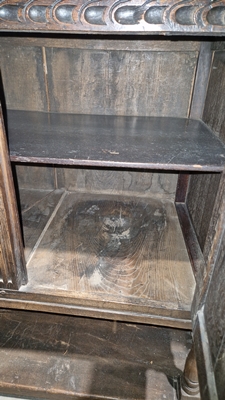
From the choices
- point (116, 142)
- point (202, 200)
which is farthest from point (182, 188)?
point (116, 142)

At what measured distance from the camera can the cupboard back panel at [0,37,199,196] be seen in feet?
3.21

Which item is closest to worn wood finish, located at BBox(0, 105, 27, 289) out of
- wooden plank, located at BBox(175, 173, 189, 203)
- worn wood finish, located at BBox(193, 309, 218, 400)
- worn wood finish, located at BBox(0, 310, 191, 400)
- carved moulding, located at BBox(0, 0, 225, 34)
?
carved moulding, located at BBox(0, 0, 225, 34)

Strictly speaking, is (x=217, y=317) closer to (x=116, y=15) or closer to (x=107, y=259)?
(x=107, y=259)

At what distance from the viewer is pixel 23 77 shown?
1071 mm

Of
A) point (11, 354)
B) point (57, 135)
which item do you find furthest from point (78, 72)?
point (11, 354)

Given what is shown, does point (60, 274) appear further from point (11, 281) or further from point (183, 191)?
point (183, 191)

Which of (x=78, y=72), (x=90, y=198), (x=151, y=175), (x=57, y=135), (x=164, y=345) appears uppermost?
(x=78, y=72)

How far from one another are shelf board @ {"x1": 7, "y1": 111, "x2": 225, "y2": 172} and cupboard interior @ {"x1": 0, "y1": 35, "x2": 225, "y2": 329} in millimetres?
12

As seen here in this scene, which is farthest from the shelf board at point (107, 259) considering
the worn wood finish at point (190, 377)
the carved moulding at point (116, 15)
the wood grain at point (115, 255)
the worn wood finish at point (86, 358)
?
the carved moulding at point (116, 15)

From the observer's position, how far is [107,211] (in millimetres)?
1146

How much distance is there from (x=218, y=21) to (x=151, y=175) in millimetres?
811

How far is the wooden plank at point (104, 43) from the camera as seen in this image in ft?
3.10

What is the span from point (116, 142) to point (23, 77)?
2.01ft

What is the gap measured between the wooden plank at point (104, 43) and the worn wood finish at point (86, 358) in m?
1.04
